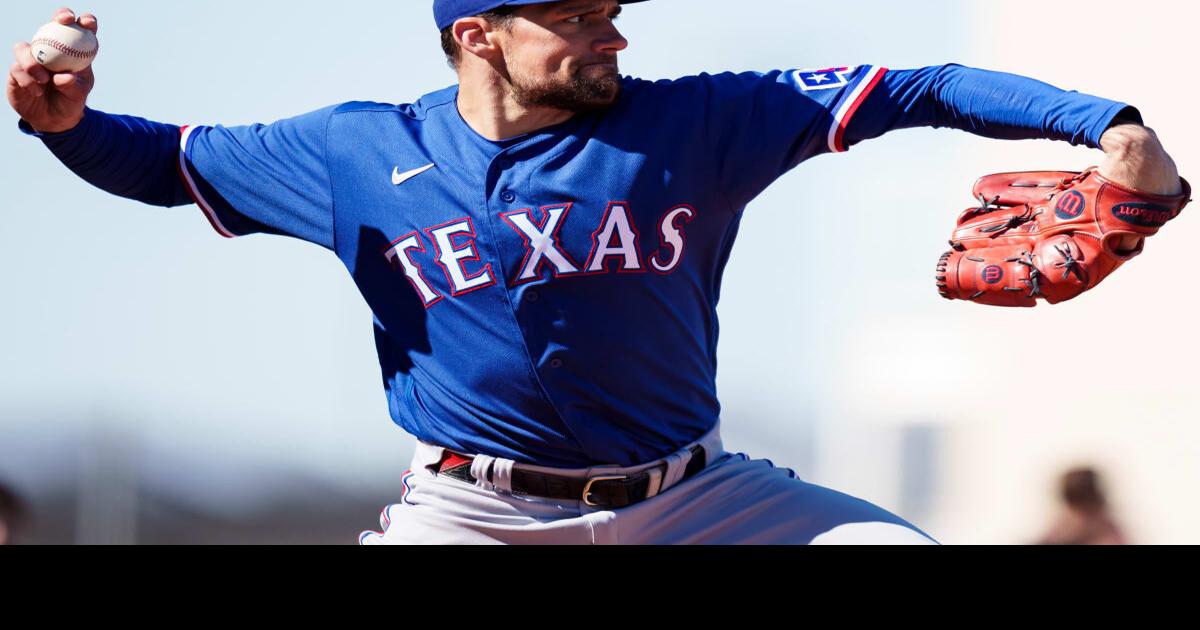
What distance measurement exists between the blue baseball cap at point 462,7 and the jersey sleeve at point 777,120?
45cm

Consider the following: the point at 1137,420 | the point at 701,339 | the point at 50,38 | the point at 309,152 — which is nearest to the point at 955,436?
the point at 1137,420

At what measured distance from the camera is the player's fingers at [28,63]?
8.25ft

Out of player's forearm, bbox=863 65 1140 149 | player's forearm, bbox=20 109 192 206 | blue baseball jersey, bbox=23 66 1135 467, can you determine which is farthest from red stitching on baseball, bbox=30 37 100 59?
player's forearm, bbox=863 65 1140 149

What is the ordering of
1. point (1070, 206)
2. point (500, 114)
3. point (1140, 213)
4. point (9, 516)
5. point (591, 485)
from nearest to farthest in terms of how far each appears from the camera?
A: point (1140, 213), point (1070, 206), point (591, 485), point (500, 114), point (9, 516)

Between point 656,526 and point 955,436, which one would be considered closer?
point 656,526

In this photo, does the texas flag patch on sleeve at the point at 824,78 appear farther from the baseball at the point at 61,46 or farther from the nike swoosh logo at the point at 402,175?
the baseball at the point at 61,46

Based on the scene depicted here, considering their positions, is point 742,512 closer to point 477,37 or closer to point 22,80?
point 477,37

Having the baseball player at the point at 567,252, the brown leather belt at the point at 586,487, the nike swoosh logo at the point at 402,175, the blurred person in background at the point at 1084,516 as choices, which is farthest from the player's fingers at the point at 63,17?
the blurred person in background at the point at 1084,516

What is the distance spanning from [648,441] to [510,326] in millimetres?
369

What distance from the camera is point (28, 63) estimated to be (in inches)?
99.0

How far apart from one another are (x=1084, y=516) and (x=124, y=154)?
12.4ft

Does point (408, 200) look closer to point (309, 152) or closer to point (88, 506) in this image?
point (309, 152)

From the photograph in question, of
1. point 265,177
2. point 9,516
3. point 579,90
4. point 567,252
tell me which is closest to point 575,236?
point 567,252
